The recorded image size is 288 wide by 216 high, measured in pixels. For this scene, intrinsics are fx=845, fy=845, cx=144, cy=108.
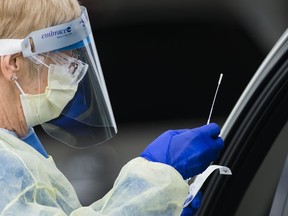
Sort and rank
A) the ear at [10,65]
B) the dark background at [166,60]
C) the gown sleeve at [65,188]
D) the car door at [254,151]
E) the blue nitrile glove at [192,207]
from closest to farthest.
A: 1. the gown sleeve at [65,188]
2. the ear at [10,65]
3. the blue nitrile glove at [192,207]
4. the car door at [254,151]
5. the dark background at [166,60]

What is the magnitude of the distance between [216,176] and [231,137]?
0.13 meters

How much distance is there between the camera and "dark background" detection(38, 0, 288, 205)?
7.25m

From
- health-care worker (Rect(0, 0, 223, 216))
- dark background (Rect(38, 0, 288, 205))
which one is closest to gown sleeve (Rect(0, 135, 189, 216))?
health-care worker (Rect(0, 0, 223, 216))

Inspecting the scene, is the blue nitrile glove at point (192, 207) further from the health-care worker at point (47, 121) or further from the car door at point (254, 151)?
the car door at point (254, 151)

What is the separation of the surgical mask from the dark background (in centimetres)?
483

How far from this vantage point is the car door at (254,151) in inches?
97.4

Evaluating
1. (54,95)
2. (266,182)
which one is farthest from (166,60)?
(54,95)

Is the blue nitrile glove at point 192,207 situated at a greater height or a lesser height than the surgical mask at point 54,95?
lesser

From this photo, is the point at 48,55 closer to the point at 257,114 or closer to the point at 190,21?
the point at 257,114

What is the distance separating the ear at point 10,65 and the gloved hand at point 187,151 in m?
0.39

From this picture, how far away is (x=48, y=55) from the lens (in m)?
2.17

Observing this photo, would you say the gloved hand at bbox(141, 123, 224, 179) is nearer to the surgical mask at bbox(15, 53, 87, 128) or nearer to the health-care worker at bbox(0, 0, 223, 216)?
the health-care worker at bbox(0, 0, 223, 216)

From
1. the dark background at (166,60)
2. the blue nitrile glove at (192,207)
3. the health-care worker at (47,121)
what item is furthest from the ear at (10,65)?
the dark background at (166,60)

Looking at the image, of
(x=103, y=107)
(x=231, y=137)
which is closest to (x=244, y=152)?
(x=231, y=137)
